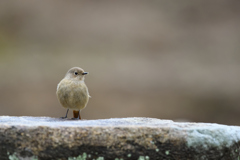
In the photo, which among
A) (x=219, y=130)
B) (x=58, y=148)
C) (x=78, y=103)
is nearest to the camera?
(x=58, y=148)

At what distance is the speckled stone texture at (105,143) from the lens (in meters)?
3.25

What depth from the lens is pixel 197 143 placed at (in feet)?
11.0

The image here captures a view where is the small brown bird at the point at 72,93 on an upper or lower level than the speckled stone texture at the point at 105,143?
upper

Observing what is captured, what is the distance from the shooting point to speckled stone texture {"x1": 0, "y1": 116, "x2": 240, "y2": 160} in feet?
10.7

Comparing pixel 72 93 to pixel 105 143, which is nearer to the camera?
Result: pixel 105 143

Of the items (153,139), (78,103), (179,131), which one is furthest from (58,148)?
(78,103)

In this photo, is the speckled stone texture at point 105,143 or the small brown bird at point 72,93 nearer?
the speckled stone texture at point 105,143

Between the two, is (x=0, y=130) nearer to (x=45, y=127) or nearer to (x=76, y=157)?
(x=45, y=127)

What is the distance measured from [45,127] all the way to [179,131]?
39.9 inches

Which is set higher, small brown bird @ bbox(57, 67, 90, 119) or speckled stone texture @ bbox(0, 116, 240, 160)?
small brown bird @ bbox(57, 67, 90, 119)

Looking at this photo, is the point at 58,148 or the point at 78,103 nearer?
the point at 58,148

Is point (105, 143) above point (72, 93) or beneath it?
beneath

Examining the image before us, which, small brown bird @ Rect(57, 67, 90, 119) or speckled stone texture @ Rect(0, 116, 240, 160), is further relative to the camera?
small brown bird @ Rect(57, 67, 90, 119)

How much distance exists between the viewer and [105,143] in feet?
10.7
